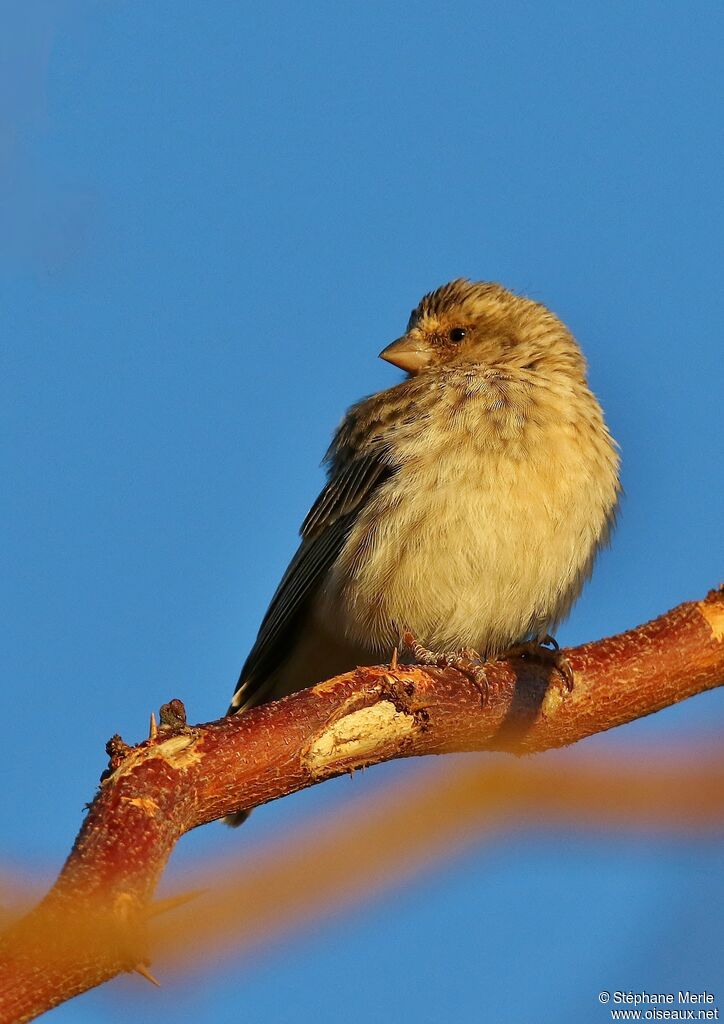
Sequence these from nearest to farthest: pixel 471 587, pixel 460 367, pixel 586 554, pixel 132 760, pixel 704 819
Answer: pixel 704 819, pixel 132 760, pixel 471 587, pixel 586 554, pixel 460 367

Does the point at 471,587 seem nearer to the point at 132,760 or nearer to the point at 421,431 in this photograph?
the point at 421,431

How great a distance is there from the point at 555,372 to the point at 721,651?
2781 millimetres

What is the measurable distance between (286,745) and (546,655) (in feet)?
5.83

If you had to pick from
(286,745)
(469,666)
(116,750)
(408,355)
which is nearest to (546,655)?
(469,666)

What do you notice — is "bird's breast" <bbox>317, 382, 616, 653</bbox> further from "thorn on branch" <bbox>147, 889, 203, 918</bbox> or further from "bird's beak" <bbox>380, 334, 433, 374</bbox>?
"thorn on branch" <bbox>147, 889, 203, 918</bbox>

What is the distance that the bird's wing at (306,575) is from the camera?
22.1ft

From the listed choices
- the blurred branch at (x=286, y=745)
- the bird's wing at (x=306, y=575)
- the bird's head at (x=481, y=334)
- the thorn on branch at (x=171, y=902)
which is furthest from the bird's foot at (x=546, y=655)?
the thorn on branch at (x=171, y=902)

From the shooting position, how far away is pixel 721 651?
4828 mm

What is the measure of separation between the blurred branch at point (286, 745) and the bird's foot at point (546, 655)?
0.10 ft

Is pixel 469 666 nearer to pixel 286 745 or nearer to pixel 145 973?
pixel 286 745

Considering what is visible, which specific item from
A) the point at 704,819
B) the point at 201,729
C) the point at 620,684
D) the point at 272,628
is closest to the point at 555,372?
the point at 272,628

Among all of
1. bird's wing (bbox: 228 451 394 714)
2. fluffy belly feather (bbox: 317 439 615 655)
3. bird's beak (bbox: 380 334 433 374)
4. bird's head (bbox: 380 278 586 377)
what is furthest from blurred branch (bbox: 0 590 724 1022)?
A: bird's beak (bbox: 380 334 433 374)

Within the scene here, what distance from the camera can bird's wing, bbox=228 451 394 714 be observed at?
673 cm

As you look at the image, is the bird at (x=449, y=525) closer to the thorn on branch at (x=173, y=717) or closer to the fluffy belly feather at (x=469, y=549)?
the fluffy belly feather at (x=469, y=549)
